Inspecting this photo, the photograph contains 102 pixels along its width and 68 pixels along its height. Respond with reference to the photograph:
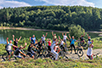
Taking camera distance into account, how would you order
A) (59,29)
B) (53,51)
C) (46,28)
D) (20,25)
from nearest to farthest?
(53,51) → (59,29) → (46,28) → (20,25)

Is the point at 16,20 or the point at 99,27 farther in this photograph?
the point at 16,20

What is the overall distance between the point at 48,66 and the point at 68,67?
1074 millimetres

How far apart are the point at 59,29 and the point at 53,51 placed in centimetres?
6143

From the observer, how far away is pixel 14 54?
8.41m

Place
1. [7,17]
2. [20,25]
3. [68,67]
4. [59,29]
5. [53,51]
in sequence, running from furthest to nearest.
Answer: [7,17] → [20,25] → [59,29] → [53,51] → [68,67]

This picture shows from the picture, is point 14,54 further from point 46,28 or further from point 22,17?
point 22,17

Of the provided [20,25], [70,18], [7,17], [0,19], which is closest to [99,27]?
[70,18]

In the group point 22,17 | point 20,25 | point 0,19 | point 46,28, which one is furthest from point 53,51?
point 0,19

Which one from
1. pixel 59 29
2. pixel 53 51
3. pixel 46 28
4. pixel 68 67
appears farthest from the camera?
pixel 46 28

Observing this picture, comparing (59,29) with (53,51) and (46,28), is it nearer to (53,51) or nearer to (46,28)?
(46,28)

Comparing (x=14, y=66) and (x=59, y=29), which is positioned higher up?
(x=14, y=66)

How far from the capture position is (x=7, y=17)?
97438mm

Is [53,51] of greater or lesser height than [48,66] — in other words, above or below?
above

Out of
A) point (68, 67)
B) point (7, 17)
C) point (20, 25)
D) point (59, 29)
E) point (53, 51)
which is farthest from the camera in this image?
point (7, 17)
